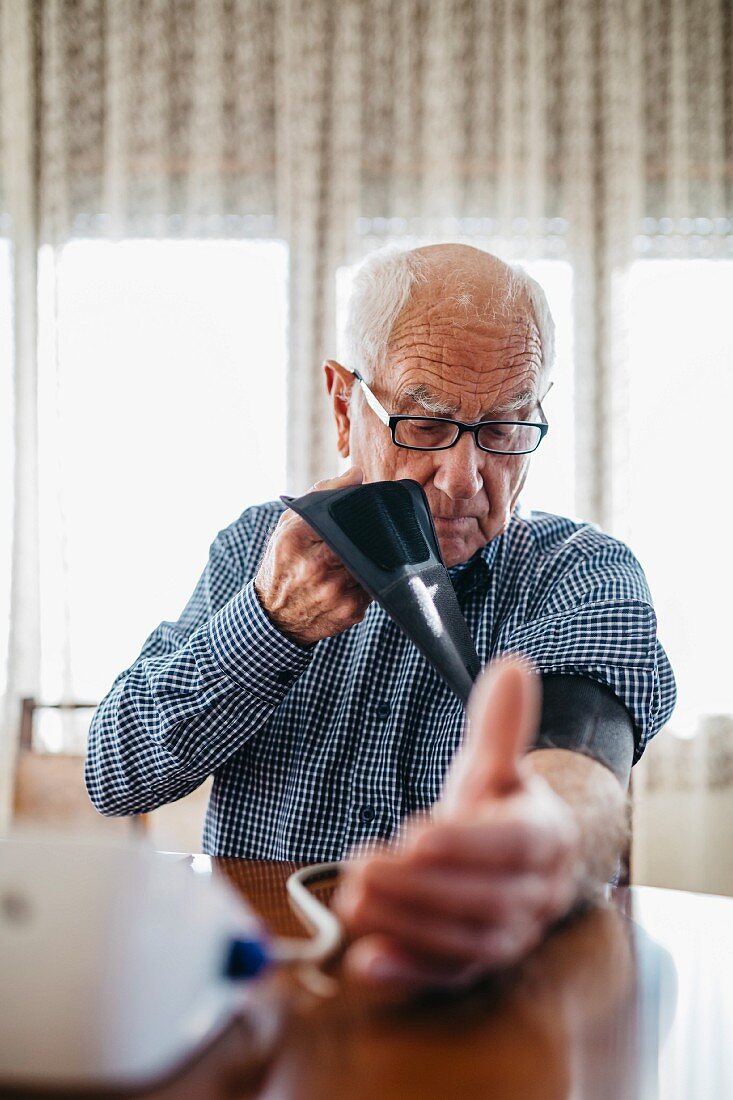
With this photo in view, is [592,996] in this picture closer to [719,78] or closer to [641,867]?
[641,867]

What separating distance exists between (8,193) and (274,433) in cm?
112

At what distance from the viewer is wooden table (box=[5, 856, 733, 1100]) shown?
17.6 inches

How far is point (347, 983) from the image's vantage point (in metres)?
0.56

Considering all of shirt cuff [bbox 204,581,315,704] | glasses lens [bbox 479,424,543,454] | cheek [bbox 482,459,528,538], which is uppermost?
glasses lens [bbox 479,424,543,454]

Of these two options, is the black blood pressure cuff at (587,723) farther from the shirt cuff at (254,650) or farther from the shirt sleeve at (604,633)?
the shirt cuff at (254,650)

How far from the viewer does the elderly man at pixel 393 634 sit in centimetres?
103

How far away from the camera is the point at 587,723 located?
0.92 m

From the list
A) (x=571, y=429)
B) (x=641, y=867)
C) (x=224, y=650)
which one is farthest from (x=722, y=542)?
(x=224, y=650)

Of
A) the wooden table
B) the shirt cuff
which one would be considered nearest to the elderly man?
the shirt cuff

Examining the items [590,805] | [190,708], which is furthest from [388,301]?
[590,805]

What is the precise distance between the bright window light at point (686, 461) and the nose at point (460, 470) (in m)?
1.87

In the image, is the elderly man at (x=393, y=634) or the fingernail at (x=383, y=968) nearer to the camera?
the fingernail at (x=383, y=968)

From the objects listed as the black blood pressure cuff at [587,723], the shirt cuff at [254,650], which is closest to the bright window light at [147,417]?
the shirt cuff at [254,650]

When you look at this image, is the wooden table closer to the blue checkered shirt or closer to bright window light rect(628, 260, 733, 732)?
the blue checkered shirt
